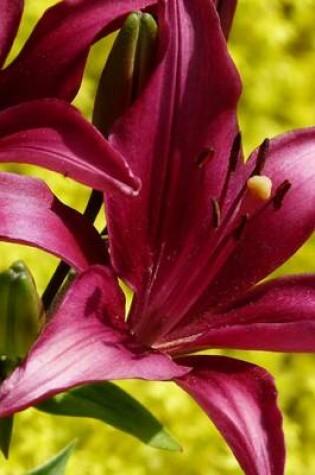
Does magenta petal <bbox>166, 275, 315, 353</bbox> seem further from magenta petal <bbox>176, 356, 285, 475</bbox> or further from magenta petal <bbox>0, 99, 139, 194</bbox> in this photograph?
magenta petal <bbox>0, 99, 139, 194</bbox>

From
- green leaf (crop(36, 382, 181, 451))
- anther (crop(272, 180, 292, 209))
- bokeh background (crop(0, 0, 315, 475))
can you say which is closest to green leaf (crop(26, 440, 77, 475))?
green leaf (crop(36, 382, 181, 451))

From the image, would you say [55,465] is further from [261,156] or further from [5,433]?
[261,156]

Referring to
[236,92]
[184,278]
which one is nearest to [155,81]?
[236,92]

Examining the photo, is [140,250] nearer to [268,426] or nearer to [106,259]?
[106,259]

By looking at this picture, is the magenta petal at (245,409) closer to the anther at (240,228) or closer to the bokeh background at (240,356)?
the anther at (240,228)

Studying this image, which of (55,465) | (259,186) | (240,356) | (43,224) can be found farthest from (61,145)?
(240,356)

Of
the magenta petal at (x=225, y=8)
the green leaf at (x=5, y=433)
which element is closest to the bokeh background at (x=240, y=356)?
the green leaf at (x=5, y=433)

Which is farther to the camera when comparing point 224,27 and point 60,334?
point 224,27
